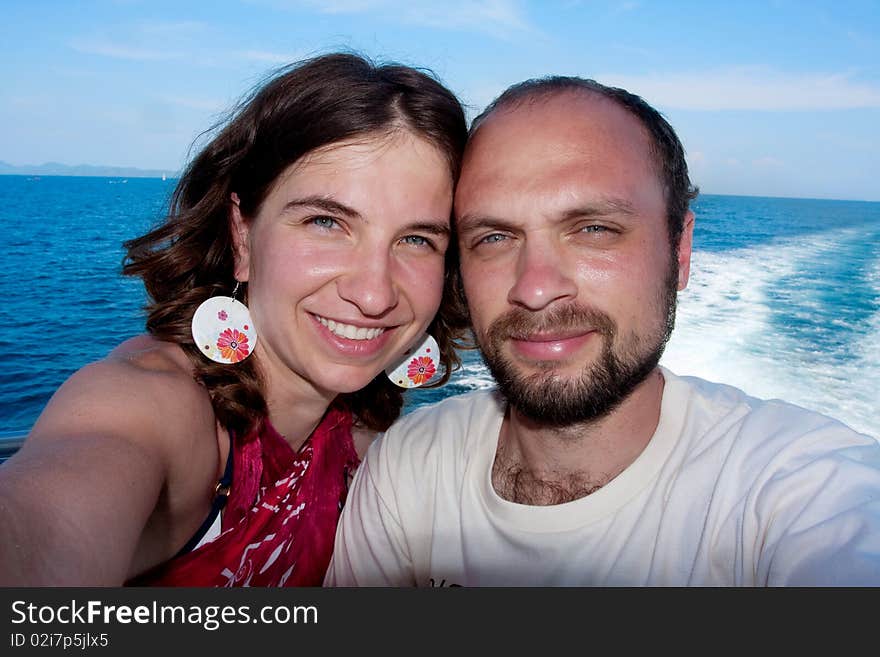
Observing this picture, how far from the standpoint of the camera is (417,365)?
2865mm

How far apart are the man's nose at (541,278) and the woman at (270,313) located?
1.10 feet

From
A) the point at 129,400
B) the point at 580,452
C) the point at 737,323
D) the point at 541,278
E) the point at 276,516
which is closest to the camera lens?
Result: the point at 129,400

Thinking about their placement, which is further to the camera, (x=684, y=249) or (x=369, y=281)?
(x=684, y=249)

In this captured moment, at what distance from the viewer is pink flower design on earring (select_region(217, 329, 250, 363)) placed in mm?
2316

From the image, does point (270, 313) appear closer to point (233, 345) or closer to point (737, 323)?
point (233, 345)

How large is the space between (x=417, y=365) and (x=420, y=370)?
31mm

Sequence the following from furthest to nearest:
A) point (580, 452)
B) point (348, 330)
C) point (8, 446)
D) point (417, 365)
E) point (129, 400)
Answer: point (8, 446)
point (417, 365)
point (348, 330)
point (580, 452)
point (129, 400)

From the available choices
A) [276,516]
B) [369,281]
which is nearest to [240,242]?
[369,281]

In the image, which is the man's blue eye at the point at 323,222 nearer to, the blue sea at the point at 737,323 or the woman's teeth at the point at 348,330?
the woman's teeth at the point at 348,330

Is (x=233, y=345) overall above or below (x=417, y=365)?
above

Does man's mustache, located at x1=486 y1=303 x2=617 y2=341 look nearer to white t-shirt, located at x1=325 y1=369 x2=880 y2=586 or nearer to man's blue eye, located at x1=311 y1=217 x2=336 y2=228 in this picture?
white t-shirt, located at x1=325 y1=369 x2=880 y2=586

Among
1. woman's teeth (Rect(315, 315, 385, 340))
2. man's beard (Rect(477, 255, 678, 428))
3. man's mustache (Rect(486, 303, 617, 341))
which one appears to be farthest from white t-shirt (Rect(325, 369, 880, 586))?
woman's teeth (Rect(315, 315, 385, 340))

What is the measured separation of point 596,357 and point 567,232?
1.31ft

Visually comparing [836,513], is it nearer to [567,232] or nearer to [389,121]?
[567,232]
